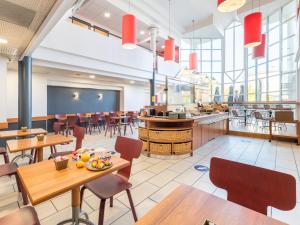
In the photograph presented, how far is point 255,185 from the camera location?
1100mm

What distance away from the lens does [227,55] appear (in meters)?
12.3

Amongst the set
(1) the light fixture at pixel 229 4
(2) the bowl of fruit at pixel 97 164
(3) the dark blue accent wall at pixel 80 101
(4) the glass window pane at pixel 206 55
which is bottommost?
(2) the bowl of fruit at pixel 97 164

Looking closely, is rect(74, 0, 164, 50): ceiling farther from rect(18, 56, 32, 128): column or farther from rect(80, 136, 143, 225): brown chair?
rect(80, 136, 143, 225): brown chair

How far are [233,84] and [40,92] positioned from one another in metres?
12.2

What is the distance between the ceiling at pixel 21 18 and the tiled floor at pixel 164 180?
2641 mm

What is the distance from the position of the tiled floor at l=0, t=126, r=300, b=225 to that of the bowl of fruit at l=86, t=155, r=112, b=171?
850 millimetres

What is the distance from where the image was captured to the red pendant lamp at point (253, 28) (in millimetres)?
3799

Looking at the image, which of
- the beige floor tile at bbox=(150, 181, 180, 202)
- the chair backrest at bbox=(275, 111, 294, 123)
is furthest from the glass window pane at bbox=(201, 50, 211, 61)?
the beige floor tile at bbox=(150, 181, 180, 202)

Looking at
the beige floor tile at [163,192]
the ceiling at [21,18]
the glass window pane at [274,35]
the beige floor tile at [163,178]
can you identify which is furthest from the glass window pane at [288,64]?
the ceiling at [21,18]

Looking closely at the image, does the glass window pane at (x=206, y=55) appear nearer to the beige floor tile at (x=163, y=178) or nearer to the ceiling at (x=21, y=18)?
the beige floor tile at (x=163, y=178)

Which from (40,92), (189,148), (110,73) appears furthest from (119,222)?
(40,92)

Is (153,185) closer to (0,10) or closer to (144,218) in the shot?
(144,218)

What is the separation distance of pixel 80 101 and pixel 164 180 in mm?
7029

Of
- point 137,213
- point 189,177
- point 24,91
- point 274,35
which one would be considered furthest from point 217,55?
point 137,213
